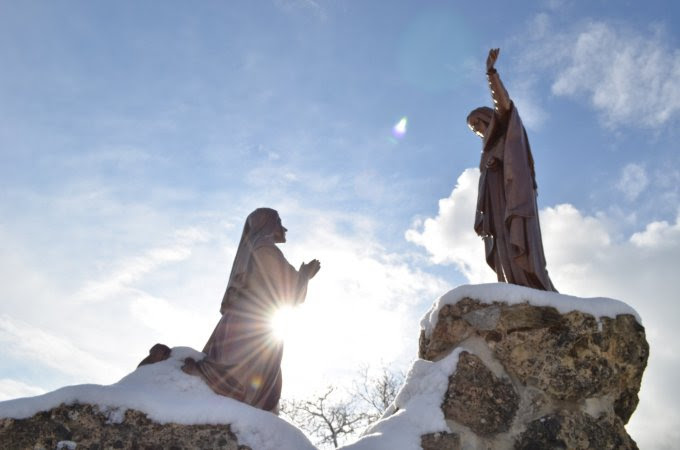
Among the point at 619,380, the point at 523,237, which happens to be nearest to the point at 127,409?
the point at 619,380

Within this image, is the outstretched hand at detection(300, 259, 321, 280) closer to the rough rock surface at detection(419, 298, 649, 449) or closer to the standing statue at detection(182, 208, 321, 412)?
the standing statue at detection(182, 208, 321, 412)

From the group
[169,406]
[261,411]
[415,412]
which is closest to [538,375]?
Answer: [415,412]

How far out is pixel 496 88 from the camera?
16.2 ft

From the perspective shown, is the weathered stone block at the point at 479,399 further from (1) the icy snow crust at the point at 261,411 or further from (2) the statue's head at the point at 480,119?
(2) the statue's head at the point at 480,119

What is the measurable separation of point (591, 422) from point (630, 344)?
2.06ft

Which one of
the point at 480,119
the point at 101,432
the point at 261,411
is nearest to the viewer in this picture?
the point at 101,432

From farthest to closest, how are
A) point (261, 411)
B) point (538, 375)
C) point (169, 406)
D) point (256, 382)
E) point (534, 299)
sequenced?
point (256, 382)
point (534, 299)
point (538, 375)
point (261, 411)
point (169, 406)

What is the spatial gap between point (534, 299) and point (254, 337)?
6.43 ft

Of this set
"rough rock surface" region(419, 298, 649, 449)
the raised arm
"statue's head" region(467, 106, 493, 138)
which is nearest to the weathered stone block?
"rough rock surface" region(419, 298, 649, 449)

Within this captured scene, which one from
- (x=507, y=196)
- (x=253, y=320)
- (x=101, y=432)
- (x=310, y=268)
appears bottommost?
(x=101, y=432)

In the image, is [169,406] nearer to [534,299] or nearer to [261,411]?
[261,411]

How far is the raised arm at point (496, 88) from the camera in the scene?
4.81 metres

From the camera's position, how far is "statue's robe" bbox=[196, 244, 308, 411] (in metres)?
3.67

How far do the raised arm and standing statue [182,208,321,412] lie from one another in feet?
7.00
